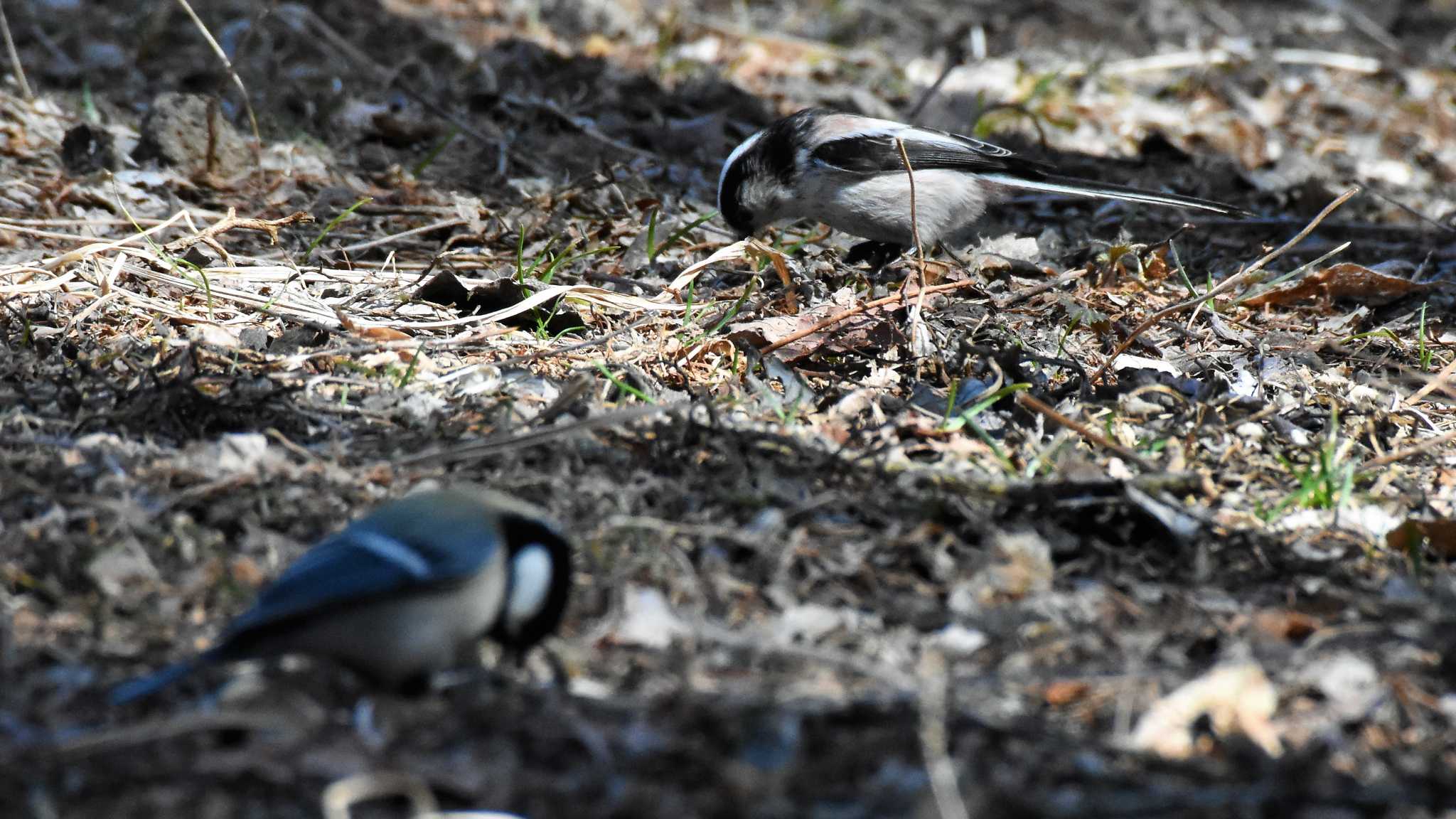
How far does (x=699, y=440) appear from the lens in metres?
3.11

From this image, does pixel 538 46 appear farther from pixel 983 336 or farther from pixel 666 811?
pixel 666 811

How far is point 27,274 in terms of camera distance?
381 cm

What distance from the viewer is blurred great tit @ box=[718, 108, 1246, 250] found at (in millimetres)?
4832

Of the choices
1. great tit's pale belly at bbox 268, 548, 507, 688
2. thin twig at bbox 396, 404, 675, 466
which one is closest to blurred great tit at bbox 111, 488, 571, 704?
great tit's pale belly at bbox 268, 548, 507, 688

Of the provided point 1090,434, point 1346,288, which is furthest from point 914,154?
point 1090,434

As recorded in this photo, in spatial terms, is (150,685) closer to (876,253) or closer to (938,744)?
(938,744)

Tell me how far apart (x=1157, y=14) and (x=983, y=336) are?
5.55 meters

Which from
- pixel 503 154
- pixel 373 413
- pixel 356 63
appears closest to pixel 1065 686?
pixel 373 413

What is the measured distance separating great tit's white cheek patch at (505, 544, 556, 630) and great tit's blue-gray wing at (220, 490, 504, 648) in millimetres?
60

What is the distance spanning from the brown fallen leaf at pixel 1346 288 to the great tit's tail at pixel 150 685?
3710 mm

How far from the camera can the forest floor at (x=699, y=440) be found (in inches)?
81.8

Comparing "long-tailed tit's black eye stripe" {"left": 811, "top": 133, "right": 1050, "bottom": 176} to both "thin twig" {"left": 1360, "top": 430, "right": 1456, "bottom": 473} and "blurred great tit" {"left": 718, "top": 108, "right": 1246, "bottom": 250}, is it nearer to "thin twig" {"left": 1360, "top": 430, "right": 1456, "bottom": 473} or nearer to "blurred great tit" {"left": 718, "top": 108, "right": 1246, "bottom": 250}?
"blurred great tit" {"left": 718, "top": 108, "right": 1246, "bottom": 250}

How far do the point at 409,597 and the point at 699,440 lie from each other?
42.4 inches

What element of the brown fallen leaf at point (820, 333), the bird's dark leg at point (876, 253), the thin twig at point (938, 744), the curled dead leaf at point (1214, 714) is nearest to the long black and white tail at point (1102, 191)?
the bird's dark leg at point (876, 253)
